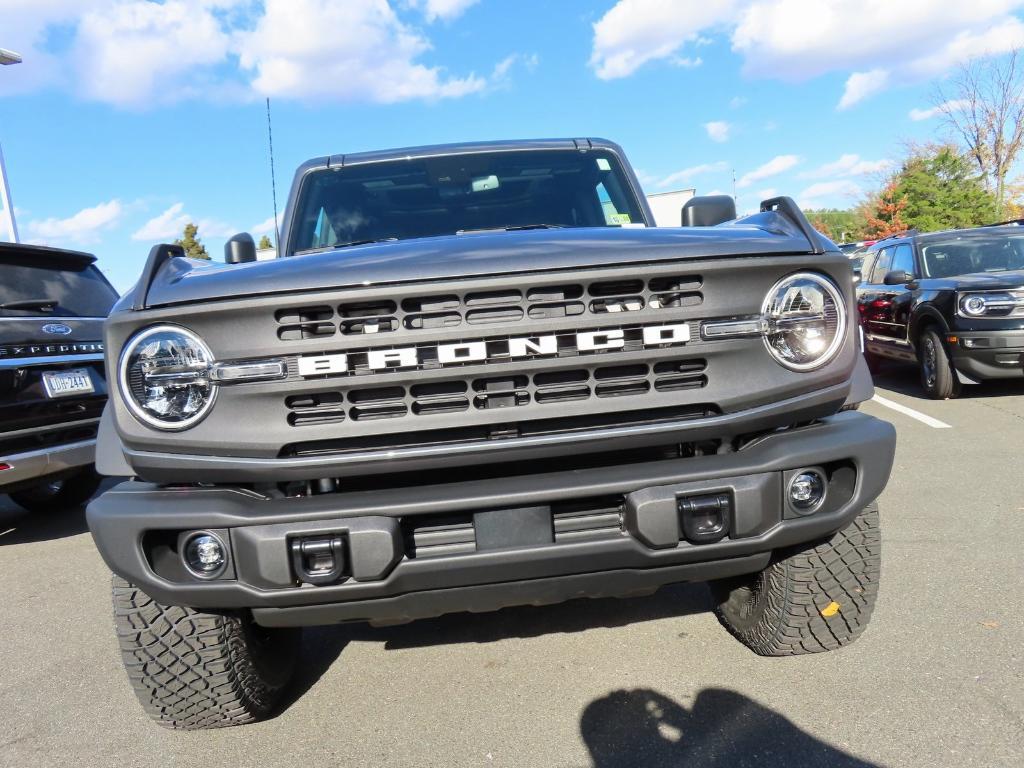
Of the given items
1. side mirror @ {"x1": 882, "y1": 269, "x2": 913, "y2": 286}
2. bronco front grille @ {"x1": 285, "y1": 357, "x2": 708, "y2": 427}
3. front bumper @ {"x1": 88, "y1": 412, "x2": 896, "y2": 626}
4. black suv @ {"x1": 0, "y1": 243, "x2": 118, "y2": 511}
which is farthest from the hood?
side mirror @ {"x1": 882, "y1": 269, "x2": 913, "y2": 286}

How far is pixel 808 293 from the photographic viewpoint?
214 cm

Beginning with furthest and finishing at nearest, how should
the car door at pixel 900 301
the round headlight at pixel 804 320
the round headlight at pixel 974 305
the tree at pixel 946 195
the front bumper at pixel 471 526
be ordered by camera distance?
the tree at pixel 946 195, the car door at pixel 900 301, the round headlight at pixel 974 305, the round headlight at pixel 804 320, the front bumper at pixel 471 526

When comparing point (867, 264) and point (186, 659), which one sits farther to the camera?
point (867, 264)

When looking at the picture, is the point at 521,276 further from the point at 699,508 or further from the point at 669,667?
the point at 669,667

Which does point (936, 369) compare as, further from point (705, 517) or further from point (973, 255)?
point (705, 517)

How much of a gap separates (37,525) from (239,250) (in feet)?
11.8

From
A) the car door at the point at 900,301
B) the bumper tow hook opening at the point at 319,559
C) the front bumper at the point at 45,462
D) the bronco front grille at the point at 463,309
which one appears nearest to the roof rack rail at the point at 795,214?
the bronco front grille at the point at 463,309

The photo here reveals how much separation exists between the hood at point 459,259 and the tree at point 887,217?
28.4 m

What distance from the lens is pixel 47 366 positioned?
4.55 m

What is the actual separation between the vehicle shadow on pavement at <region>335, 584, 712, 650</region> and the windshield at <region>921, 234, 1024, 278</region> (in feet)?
21.3

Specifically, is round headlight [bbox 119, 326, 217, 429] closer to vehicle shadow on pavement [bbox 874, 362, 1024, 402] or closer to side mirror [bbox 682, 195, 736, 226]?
side mirror [bbox 682, 195, 736, 226]

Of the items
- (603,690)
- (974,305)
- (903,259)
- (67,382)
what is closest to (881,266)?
(903,259)

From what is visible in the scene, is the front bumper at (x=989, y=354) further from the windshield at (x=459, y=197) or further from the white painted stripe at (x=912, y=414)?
the windshield at (x=459, y=197)

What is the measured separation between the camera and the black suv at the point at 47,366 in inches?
170
